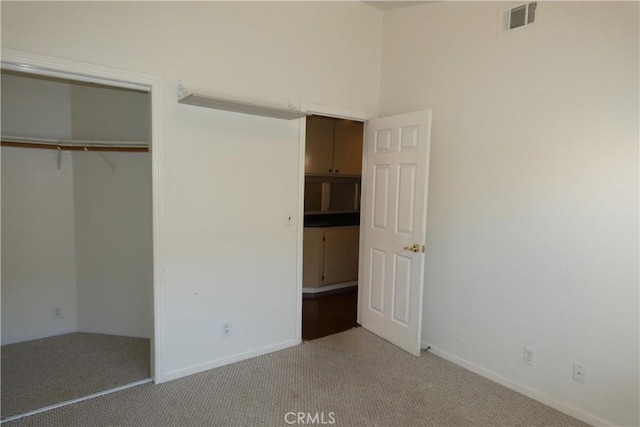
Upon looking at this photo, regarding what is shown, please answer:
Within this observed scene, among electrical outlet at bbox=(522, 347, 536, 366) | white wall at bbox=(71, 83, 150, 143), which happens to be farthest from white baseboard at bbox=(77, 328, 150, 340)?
electrical outlet at bbox=(522, 347, 536, 366)

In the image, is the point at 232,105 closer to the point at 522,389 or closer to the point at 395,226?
the point at 395,226

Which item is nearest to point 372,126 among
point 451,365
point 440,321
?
point 440,321

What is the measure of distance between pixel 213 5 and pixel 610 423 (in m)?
3.66

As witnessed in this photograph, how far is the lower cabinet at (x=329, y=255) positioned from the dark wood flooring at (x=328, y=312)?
184 mm

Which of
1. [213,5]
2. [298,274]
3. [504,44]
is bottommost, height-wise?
[298,274]

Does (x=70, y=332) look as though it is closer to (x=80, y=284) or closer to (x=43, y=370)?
(x=80, y=284)

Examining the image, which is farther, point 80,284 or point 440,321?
point 80,284

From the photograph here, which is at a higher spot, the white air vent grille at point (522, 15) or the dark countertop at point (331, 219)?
the white air vent grille at point (522, 15)

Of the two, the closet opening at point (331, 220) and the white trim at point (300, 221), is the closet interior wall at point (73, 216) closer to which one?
the white trim at point (300, 221)

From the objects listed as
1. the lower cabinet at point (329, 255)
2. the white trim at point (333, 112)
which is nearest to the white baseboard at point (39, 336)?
the lower cabinet at point (329, 255)

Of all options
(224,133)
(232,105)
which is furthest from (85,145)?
(232,105)

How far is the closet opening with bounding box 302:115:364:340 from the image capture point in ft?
15.1

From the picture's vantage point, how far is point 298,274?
323 cm

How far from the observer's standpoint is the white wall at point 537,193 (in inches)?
84.9
